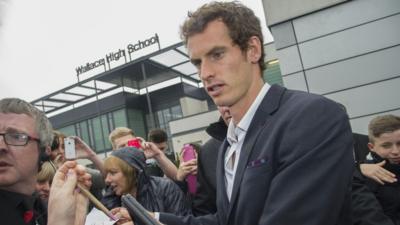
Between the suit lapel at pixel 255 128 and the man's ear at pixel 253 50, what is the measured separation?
0.28 m

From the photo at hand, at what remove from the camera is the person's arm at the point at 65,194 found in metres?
1.53

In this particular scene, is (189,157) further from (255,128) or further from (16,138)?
(255,128)

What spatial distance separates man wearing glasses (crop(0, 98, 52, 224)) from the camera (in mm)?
1852

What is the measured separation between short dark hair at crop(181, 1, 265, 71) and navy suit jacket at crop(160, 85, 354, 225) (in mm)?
446

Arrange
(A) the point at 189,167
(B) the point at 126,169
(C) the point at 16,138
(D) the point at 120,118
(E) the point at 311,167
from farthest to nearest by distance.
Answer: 1. (D) the point at 120,118
2. (A) the point at 189,167
3. (B) the point at 126,169
4. (C) the point at 16,138
5. (E) the point at 311,167

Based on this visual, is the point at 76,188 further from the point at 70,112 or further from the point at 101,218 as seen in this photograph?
the point at 70,112

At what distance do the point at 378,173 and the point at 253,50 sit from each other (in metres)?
1.73

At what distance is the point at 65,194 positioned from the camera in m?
1.54

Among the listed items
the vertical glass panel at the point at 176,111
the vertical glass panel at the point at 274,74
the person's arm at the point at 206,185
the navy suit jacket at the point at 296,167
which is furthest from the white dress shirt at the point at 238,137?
the vertical glass panel at the point at 176,111

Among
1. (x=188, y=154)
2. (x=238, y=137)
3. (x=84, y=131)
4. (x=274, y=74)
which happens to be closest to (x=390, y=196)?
(x=238, y=137)

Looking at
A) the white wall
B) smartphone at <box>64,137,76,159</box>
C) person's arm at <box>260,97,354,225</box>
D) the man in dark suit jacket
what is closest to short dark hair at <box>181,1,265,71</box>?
the man in dark suit jacket

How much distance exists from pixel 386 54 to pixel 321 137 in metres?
6.74

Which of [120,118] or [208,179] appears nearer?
[208,179]

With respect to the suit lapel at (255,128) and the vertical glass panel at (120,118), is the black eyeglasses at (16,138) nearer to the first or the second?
the suit lapel at (255,128)
